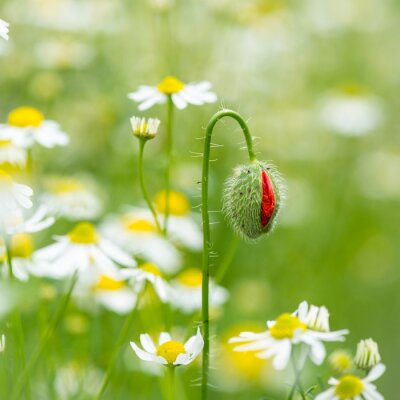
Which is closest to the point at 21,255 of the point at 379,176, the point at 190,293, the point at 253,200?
the point at 253,200

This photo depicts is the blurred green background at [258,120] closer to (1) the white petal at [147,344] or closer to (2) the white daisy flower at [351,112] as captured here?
(2) the white daisy flower at [351,112]

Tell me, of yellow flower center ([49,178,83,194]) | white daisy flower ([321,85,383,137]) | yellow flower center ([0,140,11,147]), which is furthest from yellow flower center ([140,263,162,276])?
white daisy flower ([321,85,383,137])

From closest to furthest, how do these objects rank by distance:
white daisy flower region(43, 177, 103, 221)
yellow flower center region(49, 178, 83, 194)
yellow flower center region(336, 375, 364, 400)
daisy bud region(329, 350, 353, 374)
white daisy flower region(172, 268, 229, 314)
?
yellow flower center region(336, 375, 364, 400)
daisy bud region(329, 350, 353, 374)
white daisy flower region(172, 268, 229, 314)
white daisy flower region(43, 177, 103, 221)
yellow flower center region(49, 178, 83, 194)

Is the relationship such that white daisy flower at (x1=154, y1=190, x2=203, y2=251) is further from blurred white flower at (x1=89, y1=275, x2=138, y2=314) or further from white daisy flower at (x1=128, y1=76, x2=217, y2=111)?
white daisy flower at (x1=128, y1=76, x2=217, y2=111)

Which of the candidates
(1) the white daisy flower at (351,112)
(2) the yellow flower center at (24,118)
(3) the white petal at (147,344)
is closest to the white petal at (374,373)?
(3) the white petal at (147,344)

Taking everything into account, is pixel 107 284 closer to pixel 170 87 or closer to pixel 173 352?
pixel 170 87

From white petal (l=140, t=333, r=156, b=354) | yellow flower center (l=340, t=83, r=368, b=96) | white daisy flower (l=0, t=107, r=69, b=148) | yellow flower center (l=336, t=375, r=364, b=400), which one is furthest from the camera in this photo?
yellow flower center (l=340, t=83, r=368, b=96)

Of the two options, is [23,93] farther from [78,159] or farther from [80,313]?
[80,313]
